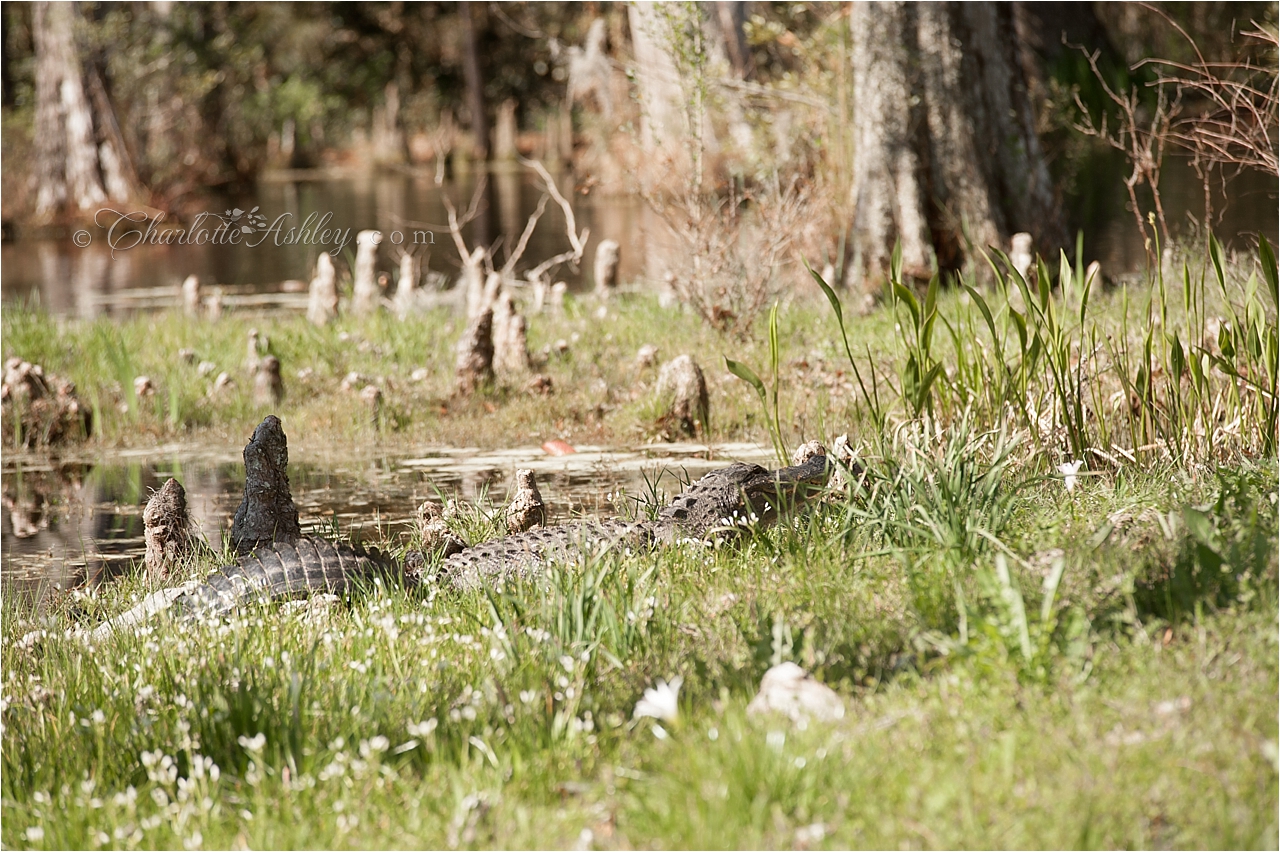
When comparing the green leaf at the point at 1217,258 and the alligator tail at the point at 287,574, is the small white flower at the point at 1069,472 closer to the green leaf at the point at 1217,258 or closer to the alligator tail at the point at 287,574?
the green leaf at the point at 1217,258

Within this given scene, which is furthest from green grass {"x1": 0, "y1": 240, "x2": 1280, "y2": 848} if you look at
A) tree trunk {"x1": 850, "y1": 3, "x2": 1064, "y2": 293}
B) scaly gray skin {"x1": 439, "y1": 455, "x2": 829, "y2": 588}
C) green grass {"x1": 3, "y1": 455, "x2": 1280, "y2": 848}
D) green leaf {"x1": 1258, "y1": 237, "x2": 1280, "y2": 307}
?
tree trunk {"x1": 850, "y1": 3, "x2": 1064, "y2": 293}

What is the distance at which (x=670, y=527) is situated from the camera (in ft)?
14.4

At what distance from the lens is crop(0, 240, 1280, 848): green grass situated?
7.81ft

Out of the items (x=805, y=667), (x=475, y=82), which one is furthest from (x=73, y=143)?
(x=805, y=667)

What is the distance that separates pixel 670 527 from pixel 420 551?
97 centimetres

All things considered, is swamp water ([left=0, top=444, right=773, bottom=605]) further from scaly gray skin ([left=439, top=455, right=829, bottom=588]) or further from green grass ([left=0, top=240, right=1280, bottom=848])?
green grass ([left=0, top=240, right=1280, bottom=848])

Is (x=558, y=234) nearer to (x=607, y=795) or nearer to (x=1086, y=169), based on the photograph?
(x=1086, y=169)

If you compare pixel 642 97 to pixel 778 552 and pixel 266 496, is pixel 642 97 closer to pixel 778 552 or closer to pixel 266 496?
pixel 266 496

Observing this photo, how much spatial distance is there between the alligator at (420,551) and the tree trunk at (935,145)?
4.88 metres

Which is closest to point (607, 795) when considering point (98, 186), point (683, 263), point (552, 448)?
point (552, 448)

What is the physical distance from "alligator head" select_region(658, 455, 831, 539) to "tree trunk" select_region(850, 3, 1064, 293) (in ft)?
15.4

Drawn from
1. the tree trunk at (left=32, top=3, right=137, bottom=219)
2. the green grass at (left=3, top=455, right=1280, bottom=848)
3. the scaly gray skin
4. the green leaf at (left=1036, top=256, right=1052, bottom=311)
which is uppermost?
the tree trunk at (left=32, top=3, right=137, bottom=219)

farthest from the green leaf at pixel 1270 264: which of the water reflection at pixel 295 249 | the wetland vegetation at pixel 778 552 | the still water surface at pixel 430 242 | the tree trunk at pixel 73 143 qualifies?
the tree trunk at pixel 73 143

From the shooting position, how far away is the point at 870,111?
929 cm
